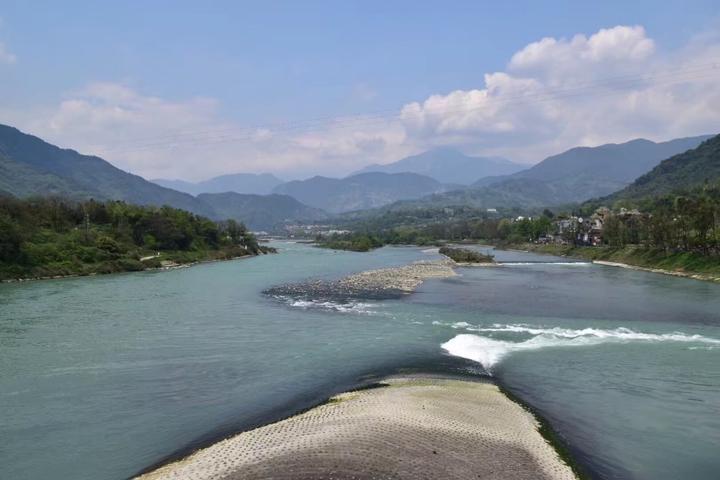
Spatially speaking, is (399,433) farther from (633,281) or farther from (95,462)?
(633,281)

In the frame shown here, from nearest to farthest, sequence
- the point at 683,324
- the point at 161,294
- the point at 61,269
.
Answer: the point at 683,324 < the point at 161,294 < the point at 61,269

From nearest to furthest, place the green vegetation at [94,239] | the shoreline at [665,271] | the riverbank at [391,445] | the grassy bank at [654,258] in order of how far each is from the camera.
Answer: the riverbank at [391,445], the shoreline at [665,271], the green vegetation at [94,239], the grassy bank at [654,258]

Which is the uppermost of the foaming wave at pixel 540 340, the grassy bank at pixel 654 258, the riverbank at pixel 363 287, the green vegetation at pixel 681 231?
the green vegetation at pixel 681 231

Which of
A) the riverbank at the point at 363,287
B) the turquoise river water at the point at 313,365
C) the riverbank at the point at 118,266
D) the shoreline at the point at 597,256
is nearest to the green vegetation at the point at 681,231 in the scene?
the shoreline at the point at 597,256

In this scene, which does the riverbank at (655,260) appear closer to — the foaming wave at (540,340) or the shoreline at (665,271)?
the shoreline at (665,271)

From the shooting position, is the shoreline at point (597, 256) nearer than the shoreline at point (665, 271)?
No

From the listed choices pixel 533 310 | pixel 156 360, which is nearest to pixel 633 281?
pixel 533 310

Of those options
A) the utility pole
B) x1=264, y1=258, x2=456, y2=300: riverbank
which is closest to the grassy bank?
x1=264, y1=258, x2=456, y2=300: riverbank

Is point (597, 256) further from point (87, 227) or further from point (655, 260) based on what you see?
point (87, 227)
